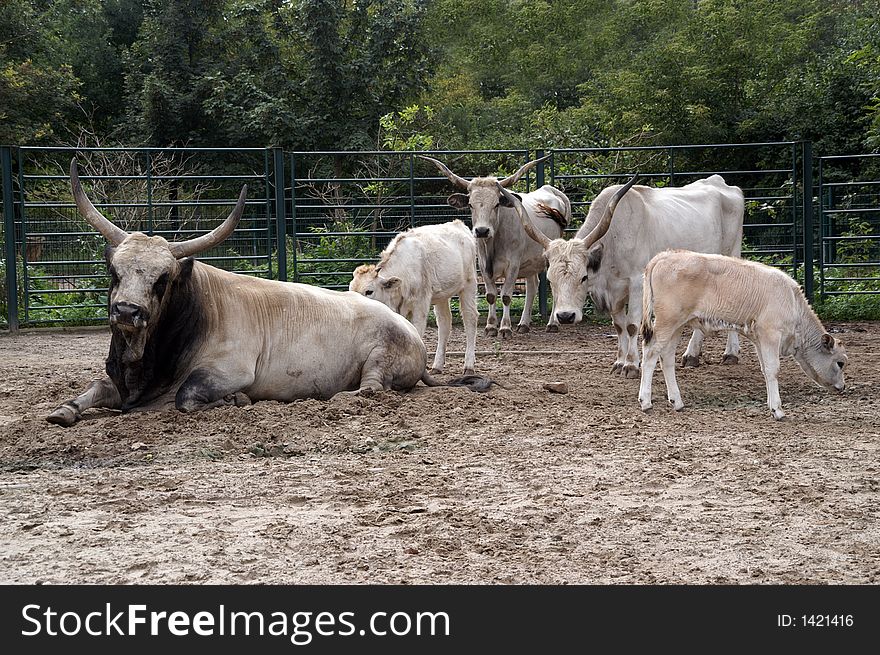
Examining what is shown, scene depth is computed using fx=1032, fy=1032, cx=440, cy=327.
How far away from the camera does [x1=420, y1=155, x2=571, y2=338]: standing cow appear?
43.1 feet

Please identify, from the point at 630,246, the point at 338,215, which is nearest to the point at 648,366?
the point at 630,246

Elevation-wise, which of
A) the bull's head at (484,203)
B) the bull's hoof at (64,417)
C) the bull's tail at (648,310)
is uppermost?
the bull's head at (484,203)

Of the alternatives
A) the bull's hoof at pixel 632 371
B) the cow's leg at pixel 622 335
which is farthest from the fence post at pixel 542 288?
the bull's hoof at pixel 632 371

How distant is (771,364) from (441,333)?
3480 mm

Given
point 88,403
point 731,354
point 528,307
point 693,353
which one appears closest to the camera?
point 88,403

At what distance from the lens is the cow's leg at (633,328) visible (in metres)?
9.64

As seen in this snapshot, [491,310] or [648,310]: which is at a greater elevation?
[648,310]

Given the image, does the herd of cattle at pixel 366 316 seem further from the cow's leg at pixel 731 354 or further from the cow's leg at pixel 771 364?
the cow's leg at pixel 731 354

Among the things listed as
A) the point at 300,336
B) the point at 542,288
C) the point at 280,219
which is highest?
the point at 280,219

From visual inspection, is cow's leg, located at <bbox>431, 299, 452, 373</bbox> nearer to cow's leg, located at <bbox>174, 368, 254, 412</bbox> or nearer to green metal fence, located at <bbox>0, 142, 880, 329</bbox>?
cow's leg, located at <bbox>174, 368, 254, 412</bbox>

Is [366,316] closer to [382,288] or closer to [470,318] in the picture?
[382,288]

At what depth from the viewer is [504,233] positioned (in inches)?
534

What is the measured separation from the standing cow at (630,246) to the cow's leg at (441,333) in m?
1.24

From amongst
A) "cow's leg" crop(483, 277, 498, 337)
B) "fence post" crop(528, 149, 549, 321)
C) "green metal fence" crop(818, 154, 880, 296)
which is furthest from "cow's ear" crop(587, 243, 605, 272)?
"green metal fence" crop(818, 154, 880, 296)
